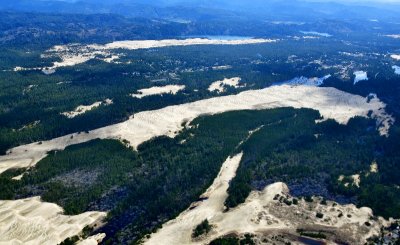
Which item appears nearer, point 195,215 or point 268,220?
point 268,220

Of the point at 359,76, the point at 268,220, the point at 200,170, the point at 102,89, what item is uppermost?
the point at 359,76

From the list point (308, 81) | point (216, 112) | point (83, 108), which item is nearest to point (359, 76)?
point (308, 81)

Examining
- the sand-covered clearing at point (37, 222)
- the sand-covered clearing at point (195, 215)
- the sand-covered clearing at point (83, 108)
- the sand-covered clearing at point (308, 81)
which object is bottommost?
the sand-covered clearing at point (37, 222)

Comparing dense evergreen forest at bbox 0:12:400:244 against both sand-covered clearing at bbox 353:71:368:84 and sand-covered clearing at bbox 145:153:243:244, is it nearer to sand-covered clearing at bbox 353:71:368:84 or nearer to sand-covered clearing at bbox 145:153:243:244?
sand-covered clearing at bbox 145:153:243:244

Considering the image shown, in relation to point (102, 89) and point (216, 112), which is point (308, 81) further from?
point (102, 89)

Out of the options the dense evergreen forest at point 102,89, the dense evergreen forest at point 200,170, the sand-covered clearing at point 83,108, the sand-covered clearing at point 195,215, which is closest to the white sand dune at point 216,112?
the dense evergreen forest at point 102,89

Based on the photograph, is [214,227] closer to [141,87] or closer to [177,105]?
[177,105]

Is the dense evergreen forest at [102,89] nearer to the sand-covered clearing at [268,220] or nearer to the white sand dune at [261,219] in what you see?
the white sand dune at [261,219]
